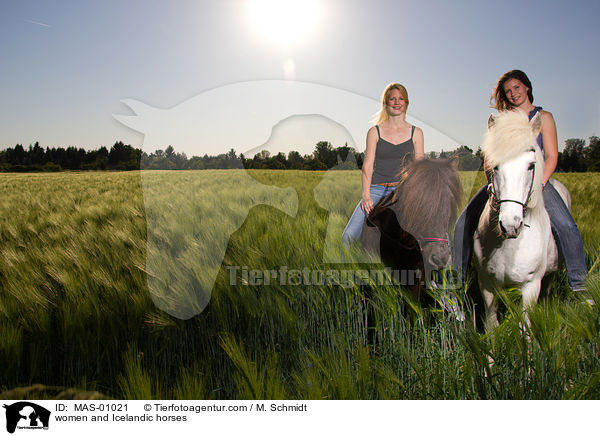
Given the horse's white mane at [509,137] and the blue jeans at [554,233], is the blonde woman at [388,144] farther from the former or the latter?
the blue jeans at [554,233]

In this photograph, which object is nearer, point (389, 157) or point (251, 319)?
point (251, 319)

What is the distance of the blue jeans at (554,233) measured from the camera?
4.78 ft

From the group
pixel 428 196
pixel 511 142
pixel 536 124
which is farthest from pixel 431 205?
pixel 536 124

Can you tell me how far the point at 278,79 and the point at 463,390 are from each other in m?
1.50

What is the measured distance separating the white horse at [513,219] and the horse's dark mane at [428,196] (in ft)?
0.53

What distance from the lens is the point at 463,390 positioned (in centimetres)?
→ 100

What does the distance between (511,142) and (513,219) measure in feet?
0.98

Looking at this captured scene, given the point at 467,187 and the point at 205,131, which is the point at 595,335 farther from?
the point at 205,131
